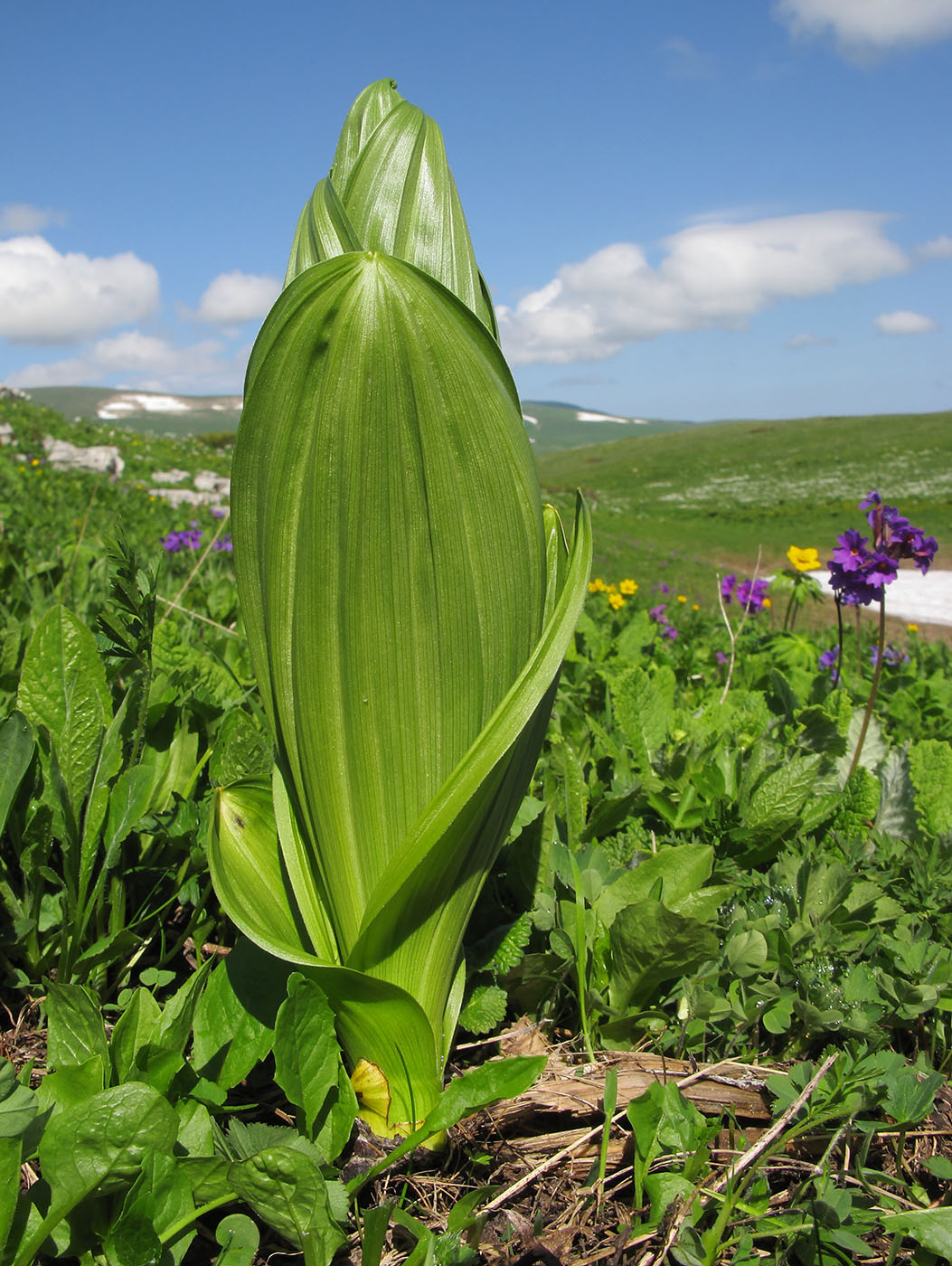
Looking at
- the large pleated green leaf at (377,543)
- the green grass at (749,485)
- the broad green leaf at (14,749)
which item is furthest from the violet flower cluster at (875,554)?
the green grass at (749,485)

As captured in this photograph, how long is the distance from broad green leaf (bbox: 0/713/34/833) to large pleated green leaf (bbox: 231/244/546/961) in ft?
1.92

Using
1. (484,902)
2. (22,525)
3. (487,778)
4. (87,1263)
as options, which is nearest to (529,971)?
(484,902)

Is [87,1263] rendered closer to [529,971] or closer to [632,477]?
[529,971]

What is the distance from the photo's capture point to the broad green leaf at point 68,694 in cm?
167

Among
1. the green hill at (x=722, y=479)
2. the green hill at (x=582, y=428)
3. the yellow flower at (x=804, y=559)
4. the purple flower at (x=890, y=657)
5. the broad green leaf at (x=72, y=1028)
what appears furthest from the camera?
the green hill at (x=582, y=428)

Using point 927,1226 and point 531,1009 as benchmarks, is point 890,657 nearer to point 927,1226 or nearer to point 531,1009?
point 531,1009

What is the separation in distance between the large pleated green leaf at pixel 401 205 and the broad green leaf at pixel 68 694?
94 centimetres

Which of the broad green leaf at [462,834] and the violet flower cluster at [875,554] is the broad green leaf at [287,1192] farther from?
the violet flower cluster at [875,554]

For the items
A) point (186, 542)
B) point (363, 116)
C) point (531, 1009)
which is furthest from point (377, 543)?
point (186, 542)

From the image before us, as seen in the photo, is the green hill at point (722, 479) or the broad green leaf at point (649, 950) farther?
the green hill at point (722, 479)

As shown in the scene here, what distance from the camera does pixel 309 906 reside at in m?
1.29

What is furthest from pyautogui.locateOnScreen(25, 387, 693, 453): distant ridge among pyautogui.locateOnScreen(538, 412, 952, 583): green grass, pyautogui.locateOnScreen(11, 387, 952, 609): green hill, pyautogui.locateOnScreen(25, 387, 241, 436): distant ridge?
pyautogui.locateOnScreen(538, 412, 952, 583): green grass

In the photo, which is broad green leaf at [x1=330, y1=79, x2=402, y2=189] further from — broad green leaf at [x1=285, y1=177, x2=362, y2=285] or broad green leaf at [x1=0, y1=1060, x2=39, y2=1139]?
broad green leaf at [x1=0, y1=1060, x2=39, y2=1139]

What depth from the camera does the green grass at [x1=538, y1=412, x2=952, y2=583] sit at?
25.0m
